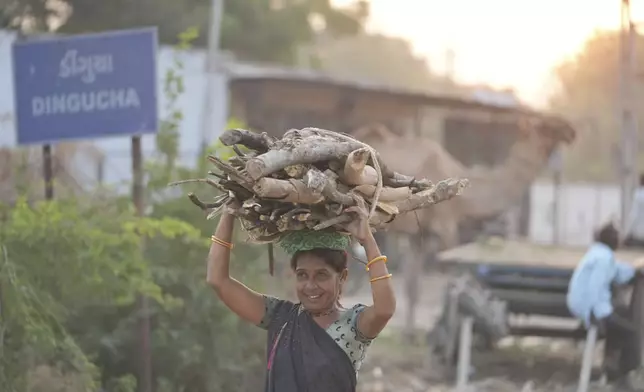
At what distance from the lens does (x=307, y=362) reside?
3.52 metres

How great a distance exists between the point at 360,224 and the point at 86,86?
3450 millimetres

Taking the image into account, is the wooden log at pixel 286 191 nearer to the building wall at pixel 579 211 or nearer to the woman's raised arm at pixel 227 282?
the woman's raised arm at pixel 227 282

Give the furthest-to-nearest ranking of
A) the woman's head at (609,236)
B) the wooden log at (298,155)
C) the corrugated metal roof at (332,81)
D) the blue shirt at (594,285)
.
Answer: the corrugated metal roof at (332,81)
the woman's head at (609,236)
the blue shirt at (594,285)
the wooden log at (298,155)

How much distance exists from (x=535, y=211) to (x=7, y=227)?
91.3 ft

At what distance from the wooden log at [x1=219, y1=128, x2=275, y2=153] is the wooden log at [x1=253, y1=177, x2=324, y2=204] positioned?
22 centimetres

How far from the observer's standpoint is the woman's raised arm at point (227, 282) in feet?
12.3

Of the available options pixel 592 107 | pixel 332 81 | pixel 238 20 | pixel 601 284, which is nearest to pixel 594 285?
pixel 601 284

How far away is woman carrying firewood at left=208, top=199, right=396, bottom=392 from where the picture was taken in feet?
11.3

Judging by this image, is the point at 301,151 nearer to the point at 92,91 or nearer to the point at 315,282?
the point at 315,282

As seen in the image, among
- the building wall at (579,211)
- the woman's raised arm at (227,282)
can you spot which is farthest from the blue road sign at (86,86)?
the building wall at (579,211)

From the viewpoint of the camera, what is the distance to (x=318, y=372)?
3494 millimetres

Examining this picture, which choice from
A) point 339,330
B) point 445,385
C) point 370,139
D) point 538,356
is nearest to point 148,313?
point 339,330

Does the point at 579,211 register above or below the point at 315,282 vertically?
below

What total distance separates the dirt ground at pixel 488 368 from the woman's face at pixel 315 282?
516 cm
